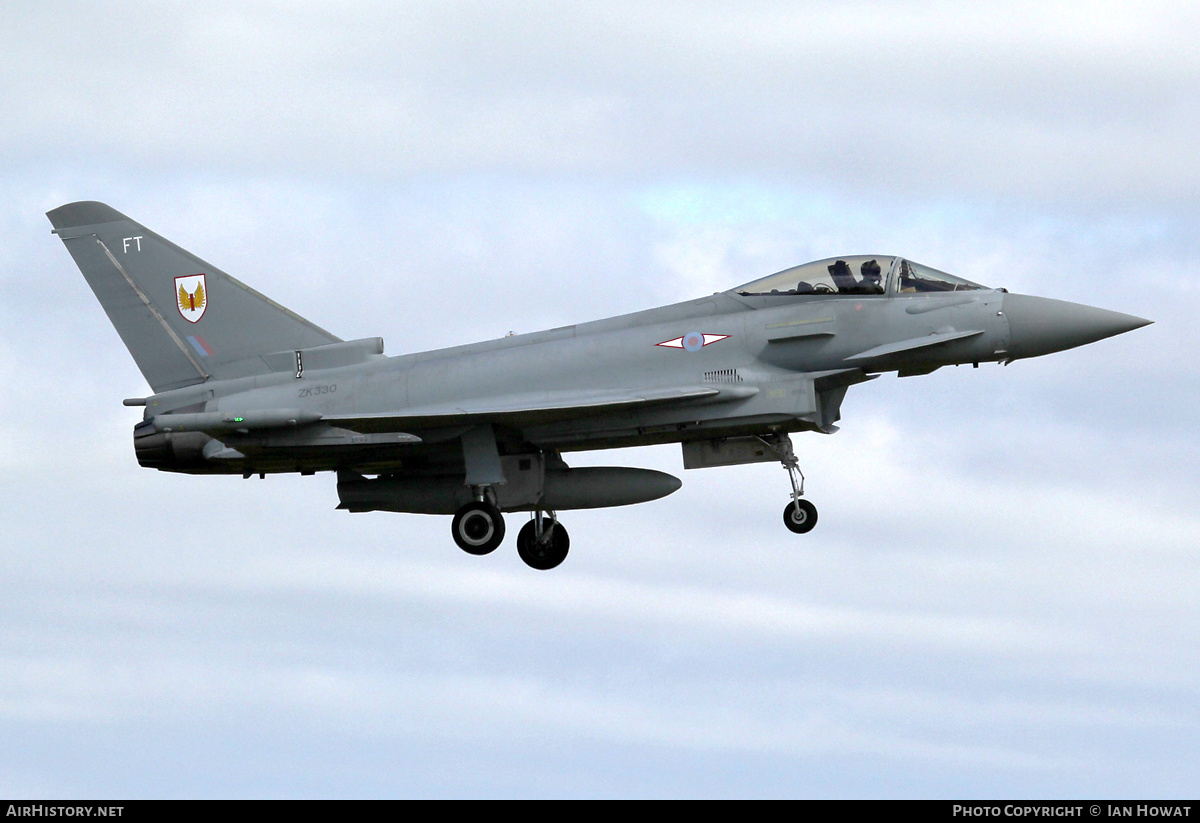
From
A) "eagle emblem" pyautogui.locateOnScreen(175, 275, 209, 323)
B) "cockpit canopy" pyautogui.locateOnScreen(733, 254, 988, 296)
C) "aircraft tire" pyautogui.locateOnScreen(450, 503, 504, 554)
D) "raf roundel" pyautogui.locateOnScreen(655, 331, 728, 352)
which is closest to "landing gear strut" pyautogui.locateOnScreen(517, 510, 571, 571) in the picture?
"aircraft tire" pyautogui.locateOnScreen(450, 503, 504, 554)

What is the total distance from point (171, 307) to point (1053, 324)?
489 inches

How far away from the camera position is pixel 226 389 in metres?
22.7

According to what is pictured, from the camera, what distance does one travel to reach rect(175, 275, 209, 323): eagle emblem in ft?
76.6

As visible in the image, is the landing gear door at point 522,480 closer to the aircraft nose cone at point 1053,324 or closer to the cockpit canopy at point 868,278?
the cockpit canopy at point 868,278

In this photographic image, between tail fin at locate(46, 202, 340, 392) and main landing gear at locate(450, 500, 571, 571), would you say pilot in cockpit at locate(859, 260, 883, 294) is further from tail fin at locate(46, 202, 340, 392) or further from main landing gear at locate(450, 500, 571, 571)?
tail fin at locate(46, 202, 340, 392)

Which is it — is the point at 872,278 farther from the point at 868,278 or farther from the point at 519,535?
the point at 519,535

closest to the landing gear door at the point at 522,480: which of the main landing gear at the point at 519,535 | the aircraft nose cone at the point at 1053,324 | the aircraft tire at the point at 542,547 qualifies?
the main landing gear at the point at 519,535

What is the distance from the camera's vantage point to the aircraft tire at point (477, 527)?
71.9ft

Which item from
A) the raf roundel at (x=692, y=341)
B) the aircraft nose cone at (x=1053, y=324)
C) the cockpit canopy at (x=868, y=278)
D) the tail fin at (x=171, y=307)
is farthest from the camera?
the tail fin at (x=171, y=307)

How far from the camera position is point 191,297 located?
76.9ft

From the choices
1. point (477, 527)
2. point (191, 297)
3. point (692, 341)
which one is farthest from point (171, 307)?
point (692, 341)

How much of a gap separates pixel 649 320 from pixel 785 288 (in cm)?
189

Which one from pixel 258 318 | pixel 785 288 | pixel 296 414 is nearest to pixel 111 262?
pixel 258 318

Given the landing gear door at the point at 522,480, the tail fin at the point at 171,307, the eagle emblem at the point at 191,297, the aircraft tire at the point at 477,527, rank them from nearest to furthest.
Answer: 1. the aircraft tire at the point at 477,527
2. the landing gear door at the point at 522,480
3. the tail fin at the point at 171,307
4. the eagle emblem at the point at 191,297
